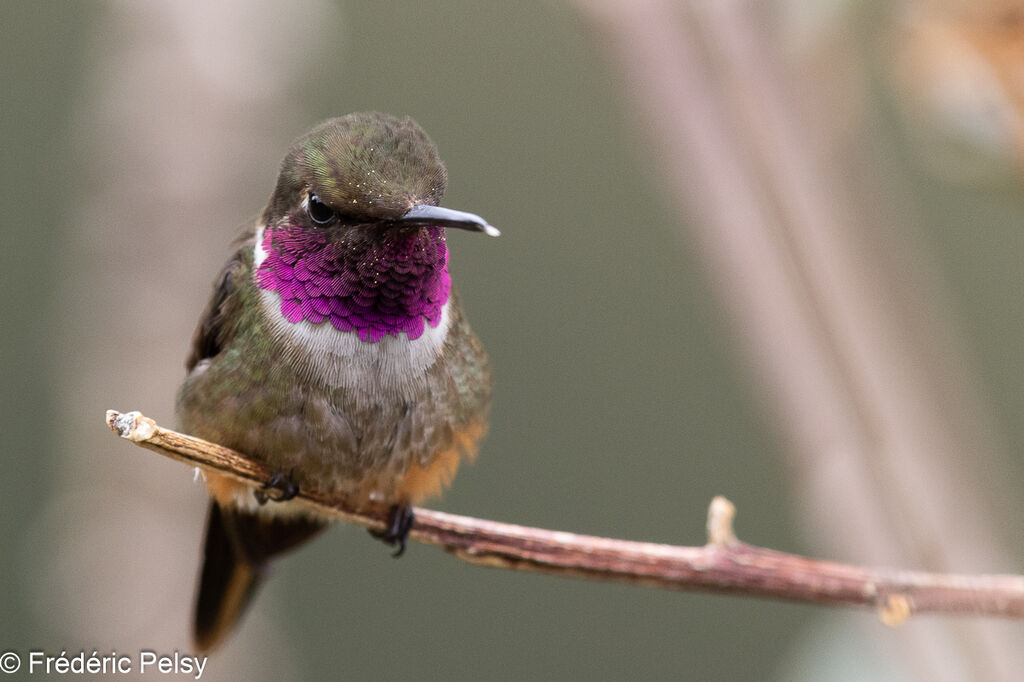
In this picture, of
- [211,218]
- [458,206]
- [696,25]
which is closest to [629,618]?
[458,206]

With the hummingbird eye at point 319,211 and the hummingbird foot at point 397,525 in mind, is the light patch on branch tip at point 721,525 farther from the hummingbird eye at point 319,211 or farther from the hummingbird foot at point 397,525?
the hummingbird eye at point 319,211

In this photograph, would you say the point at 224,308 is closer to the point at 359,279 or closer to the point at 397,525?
the point at 359,279

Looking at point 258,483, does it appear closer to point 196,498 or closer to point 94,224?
point 196,498

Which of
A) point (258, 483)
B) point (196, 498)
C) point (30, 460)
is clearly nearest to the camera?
point (258, 483)

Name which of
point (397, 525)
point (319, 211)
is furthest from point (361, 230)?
point (397, 525)

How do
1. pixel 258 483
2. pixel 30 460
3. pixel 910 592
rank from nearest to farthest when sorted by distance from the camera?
pixel 910 592
pixel 258 483
pixel 30 460

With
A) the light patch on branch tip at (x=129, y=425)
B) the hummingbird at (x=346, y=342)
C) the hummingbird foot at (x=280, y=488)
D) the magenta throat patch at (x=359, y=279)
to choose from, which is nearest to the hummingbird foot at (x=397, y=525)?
the hummingbird at (x=346, y=342)

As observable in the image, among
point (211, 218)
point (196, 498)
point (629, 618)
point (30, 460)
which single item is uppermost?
point (211, 218)

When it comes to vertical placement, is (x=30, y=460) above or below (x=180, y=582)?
above

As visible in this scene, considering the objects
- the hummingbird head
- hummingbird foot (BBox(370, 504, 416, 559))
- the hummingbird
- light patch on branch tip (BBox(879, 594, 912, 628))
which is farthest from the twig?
the hummingbird head
